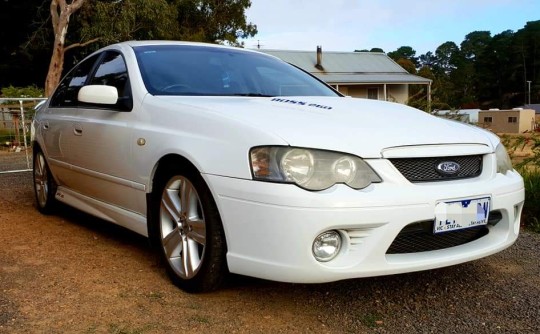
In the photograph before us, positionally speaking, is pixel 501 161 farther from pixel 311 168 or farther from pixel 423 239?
pixel 311 168

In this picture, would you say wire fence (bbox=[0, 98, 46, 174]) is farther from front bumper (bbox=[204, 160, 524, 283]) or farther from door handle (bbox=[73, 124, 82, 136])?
front bumper (bbox=[204, 160, 524, 283])

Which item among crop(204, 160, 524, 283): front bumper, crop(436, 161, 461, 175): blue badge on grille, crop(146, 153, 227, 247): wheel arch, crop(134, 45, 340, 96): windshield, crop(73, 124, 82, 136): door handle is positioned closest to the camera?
crop(204, 160, 524, 283): front bumper

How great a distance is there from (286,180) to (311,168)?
0.45 ft

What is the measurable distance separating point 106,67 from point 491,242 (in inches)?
122

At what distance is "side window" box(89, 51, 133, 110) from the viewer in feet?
12.6

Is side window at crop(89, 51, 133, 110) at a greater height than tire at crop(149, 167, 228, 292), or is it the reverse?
side window at crop(89, 51, 133, 110)

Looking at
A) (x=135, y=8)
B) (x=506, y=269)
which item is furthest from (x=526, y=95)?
(x=506, y=269)

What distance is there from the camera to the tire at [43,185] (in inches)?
209

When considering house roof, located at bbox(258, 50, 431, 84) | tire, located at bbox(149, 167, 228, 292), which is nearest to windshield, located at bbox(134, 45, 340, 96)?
tire, located at bbox(149, 167, 228, 292)

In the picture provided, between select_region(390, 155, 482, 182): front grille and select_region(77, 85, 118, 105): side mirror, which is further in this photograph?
select_region(77, 85, 118, 105): side mirror

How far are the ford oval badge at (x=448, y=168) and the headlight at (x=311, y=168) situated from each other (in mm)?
387

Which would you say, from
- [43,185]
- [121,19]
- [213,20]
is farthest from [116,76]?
[213,20]

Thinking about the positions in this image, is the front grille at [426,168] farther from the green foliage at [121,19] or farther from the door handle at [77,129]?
the green foliage at [121,19]

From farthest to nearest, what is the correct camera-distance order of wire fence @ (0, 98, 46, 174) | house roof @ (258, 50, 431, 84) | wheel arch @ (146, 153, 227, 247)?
house roof @ (258, 50, 431, 84), wire fence @ (0, 98, 46, 174), wheel arch @ (146, 153, 227, 247)
